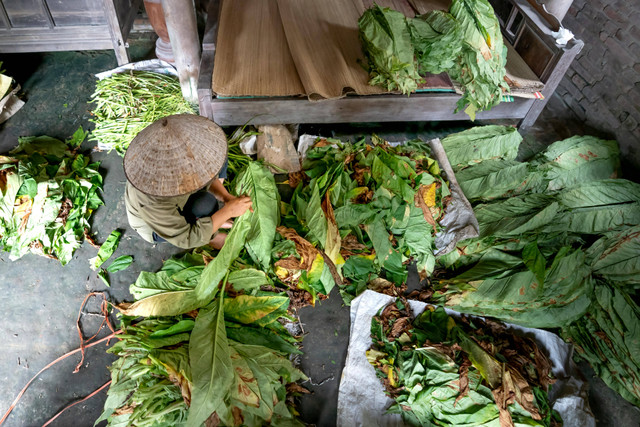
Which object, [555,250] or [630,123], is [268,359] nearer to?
[555,250]

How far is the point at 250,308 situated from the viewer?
254 cm

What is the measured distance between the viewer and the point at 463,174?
322 centimetres

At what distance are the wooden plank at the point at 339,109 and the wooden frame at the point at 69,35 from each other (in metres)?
1.71

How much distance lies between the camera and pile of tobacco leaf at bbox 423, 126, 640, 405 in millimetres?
2627

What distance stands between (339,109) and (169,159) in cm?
178

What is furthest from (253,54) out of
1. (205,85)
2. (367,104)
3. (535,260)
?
(535,260)

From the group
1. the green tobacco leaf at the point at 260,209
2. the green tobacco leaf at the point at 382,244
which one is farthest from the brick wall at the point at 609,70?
the green tobacco leaf at the point at 260,209

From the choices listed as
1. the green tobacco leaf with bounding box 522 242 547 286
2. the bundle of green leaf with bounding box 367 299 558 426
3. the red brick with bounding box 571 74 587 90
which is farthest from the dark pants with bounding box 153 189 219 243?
the red brick with bounding box 571 74 587 90

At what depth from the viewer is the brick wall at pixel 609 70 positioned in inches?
136

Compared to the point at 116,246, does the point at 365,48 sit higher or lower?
higher

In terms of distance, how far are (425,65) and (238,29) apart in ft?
5.90

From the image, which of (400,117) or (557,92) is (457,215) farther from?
(557,92)

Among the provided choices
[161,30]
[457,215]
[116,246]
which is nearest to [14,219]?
[116,246]

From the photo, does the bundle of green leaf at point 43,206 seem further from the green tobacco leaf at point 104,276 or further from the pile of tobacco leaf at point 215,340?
the pile of tobacco leaf at point 215,340
